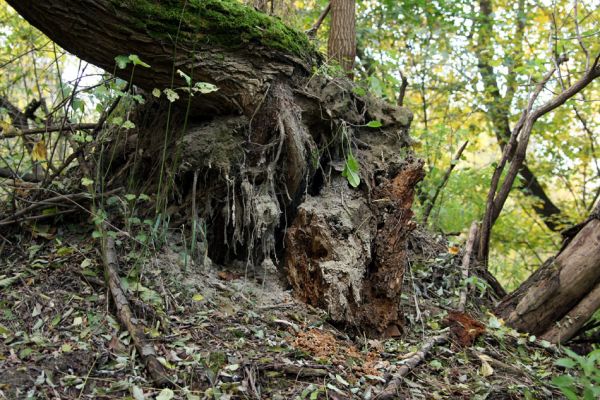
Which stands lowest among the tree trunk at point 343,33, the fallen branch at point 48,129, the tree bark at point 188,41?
the fallen branch at point 48,129

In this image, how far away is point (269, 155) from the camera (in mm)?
3820

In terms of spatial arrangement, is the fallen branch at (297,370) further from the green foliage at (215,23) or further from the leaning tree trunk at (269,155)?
the green foliage at (215,23)

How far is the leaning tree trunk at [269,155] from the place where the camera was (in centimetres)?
337

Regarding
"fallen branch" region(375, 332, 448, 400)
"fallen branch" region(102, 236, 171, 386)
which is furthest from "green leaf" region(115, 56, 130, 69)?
"fallen branch" region(375, 332, 448, 400)

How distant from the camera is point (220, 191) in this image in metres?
3.75

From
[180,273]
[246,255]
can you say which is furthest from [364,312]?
[180,273]

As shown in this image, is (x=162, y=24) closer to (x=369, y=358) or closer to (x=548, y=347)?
(x=369, y=358)

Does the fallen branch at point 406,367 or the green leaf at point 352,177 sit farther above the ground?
the green leaf at point 352,177

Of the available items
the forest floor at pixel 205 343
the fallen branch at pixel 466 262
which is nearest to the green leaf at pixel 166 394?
the forest floor at pixel 205 343

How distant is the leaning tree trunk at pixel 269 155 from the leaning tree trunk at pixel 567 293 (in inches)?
49.0

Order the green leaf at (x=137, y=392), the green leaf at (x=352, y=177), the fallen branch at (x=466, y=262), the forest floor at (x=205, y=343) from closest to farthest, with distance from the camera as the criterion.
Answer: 1. the green leaf at (x=137, y=392)
2. the forest floor at (x=205, y=343)
3. the green leaf at (x=352, y=177)
4. the fallen branch at (x=466, y=262)

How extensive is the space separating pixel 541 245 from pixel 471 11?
474cm

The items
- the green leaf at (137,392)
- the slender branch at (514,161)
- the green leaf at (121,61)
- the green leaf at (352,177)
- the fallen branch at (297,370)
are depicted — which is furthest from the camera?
the slender branch at (514,161)

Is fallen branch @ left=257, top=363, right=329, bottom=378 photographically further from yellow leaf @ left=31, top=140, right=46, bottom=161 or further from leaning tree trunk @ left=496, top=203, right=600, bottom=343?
yellow leaf @ left=31, top=140, right=46, bottom=161
